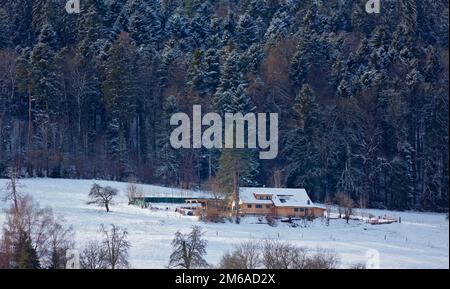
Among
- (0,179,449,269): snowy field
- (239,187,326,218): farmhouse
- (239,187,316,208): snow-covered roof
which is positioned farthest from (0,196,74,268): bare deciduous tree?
(239,187,316,208): snow-covered roof

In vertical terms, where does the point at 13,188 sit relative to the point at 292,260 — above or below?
above

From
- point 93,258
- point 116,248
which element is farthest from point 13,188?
point 93,258

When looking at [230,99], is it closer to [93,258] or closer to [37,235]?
[37,235]

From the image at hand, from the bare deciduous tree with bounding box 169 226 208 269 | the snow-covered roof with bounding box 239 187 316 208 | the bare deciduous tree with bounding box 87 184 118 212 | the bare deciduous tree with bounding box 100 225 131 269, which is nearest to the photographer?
the bare deciduous tree with bounding box 100 225 131 269

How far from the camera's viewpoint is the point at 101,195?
145 feet

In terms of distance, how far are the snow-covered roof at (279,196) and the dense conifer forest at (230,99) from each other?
1.60 meters

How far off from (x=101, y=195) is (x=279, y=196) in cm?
910

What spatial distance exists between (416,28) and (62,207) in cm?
2998

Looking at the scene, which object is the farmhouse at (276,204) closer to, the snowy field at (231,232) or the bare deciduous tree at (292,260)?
the snowy field at (231,232)

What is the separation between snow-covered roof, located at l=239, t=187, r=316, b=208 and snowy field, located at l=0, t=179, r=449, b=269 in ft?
9.37

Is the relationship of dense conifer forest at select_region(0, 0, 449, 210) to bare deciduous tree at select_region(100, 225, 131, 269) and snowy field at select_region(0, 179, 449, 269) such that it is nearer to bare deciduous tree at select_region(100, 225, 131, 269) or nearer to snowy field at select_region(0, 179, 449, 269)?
snowy field at select_region(0, 179, 449, 269)

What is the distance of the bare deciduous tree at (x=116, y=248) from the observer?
98.2ft

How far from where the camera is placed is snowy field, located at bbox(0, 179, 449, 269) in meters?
34.1

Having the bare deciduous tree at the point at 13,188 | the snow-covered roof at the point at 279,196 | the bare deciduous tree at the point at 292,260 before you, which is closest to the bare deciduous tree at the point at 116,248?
the bare deciduous tree at the point at 292,260
